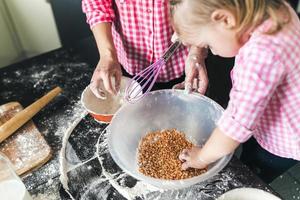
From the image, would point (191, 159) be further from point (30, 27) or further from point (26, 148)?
point (30, 27)

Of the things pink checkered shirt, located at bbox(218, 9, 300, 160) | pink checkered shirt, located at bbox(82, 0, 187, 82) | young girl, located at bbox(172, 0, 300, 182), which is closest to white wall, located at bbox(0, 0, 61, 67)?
pink checkered shirt, located at bbox(82, 0, 187, 82)

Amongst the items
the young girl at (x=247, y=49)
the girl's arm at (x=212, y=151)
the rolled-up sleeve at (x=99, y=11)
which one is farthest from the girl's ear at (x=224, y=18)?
the rolled-up sleeve at (x=99, y=11)

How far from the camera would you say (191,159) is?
0.83 metres

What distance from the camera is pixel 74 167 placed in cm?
91

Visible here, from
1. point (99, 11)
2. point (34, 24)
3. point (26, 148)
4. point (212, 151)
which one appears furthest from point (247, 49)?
point (34, 24)

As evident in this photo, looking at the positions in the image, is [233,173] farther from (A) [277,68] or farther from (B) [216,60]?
(B) [216,60]

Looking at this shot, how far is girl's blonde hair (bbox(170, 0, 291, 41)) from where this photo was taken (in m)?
0.63

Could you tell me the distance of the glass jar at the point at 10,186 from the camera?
30.2 inches

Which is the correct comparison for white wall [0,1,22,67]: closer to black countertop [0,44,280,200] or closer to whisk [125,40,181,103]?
black countertop [0,44,280,200]

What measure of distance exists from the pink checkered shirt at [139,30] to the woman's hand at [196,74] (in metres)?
0.11

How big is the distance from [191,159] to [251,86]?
277 mm

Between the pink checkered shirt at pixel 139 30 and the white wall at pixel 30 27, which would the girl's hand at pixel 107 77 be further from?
the white wall at pixel 30 27

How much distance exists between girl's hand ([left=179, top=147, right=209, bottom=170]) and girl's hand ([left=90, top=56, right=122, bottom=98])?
0.27m

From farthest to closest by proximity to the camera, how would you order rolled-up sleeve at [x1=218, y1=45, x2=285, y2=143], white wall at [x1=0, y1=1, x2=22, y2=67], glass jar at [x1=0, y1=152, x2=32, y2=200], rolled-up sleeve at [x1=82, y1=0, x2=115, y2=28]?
white wall at [x1=0, y1=1, x2=22, y2=67], rolled-up sleeve at [x1=82, y1=0, x2=115, y2=28], glass jar at [x1=0, y1=152, x2=32, y2=200], rolled-up sleeve at [x1=218, y1=45, x2=285, y2=143]
